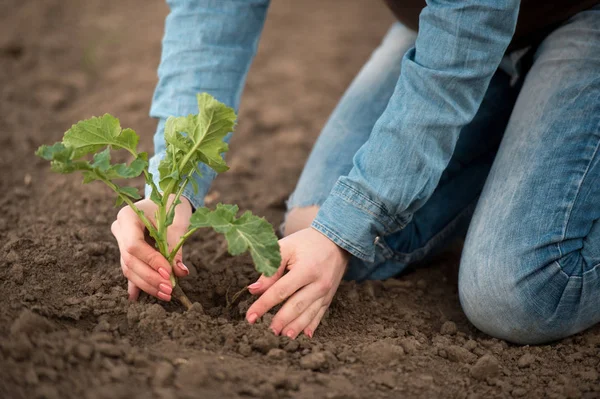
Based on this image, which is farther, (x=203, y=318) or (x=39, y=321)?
(x=203, y=318)

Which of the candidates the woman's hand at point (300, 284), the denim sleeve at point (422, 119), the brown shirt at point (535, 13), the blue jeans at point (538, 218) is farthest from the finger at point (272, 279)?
the brown shirt at point (535, 13)

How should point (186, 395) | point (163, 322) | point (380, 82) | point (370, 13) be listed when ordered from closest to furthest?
point (186, 395), point (163, 322), point (380, 82), point (370, 13)

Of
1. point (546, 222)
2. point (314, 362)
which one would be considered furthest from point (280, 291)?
point (546, 222)

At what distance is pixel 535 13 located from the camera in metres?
1.77

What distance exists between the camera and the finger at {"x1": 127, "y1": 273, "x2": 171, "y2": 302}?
4.75ft

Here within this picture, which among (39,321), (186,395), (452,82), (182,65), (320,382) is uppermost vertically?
(182,65)

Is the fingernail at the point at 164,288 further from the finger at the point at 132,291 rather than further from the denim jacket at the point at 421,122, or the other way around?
the denim jacket at the point at 421,122

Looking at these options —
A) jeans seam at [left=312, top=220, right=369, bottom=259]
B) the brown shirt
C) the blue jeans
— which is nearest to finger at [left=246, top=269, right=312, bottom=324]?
jeans seam at [left=312, top=220, right=369, bottom=259]

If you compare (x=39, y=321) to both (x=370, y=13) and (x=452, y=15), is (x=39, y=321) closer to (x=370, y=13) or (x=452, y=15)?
(x=452, y=15)

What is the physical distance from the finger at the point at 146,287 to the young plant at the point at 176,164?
4 centimetres

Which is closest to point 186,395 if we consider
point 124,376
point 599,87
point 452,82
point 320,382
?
point 124,376

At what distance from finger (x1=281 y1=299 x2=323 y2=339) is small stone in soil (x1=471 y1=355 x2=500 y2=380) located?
1.20 feet

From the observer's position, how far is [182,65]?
1741mm

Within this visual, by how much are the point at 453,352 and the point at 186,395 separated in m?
0.64
